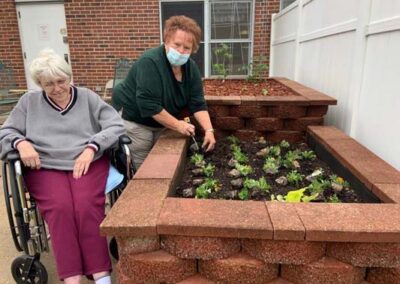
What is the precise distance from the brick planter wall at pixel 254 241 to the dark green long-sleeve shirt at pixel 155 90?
879 millimetres

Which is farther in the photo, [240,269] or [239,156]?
[239,156]

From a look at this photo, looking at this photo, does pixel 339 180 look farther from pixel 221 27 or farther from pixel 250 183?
pixel 221 27

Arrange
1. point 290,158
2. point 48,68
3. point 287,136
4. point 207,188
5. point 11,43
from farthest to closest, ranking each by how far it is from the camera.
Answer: point 11,43 → point 287,136 → point 290,158 → point 207,188 → point 48,68

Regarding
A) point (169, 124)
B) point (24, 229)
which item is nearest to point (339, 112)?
point (169, 124)

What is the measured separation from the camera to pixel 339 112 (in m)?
2.83

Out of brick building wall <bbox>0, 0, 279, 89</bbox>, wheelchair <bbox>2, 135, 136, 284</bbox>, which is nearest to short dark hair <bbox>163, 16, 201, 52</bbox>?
wheelchair <bbox>2, 135, 136, 284</bbox>

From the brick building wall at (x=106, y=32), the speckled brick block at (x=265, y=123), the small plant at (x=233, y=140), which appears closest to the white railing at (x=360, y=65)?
the speckled brick block at (x=265, y=123)

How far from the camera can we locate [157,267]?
53.6 inches

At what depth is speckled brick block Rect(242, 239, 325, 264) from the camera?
1.30 metres

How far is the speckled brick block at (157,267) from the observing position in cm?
136

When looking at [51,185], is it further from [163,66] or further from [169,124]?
[163,66]

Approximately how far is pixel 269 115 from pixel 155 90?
1.07m

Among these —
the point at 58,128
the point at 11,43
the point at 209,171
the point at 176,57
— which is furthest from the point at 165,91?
the point at 11,43

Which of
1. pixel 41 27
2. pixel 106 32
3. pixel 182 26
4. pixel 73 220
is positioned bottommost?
pixel 73 220
